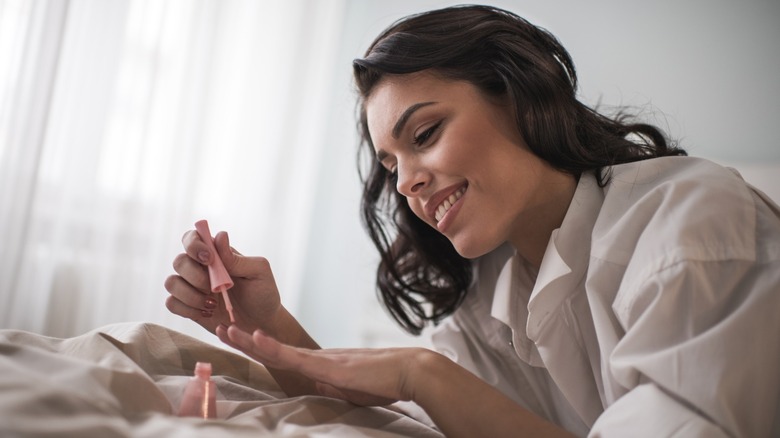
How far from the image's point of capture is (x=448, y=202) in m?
1.14

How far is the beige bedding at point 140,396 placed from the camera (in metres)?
0.54

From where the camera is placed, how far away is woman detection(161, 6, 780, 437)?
0.76m

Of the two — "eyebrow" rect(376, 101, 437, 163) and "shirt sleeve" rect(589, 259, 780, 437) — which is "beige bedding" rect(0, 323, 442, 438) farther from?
"eyebrow" rect(376, 101, 437, 163)

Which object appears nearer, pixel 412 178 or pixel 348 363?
pixel 348 363

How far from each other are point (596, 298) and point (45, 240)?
1.84 metres

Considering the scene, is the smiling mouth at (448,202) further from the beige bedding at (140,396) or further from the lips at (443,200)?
the beige bedding at (140,396)

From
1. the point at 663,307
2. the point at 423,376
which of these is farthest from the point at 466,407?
the point at 663,307

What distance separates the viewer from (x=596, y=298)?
36.9 inches

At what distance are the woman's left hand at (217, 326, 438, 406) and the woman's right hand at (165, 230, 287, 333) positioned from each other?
0.19 m

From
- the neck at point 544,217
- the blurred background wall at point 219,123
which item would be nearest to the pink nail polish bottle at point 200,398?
the neck at point 544,217

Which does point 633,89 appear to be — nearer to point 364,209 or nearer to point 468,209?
point 364,209

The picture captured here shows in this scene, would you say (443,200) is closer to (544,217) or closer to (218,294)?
(544,217)

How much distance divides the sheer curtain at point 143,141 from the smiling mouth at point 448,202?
1.46 m

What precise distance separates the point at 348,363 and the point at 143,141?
1.79 m
